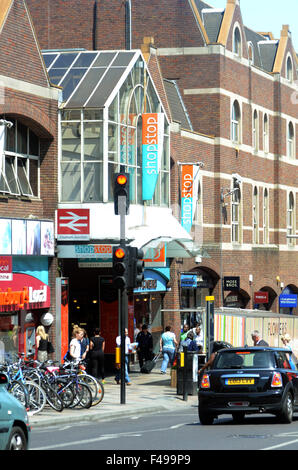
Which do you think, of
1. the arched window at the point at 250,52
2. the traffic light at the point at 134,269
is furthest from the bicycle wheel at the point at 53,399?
the arched window at the point at 250,52

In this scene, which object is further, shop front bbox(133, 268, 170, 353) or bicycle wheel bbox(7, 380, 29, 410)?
shop front bbox(133, 268, 170, 353)

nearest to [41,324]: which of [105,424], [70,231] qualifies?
[70,231]

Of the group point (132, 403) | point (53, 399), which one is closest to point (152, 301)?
point (132, 403)

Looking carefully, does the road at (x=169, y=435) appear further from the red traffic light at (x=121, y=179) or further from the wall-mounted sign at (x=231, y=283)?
the wall-mounted sign at (x=231, y=283)

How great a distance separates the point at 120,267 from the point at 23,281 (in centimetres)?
568

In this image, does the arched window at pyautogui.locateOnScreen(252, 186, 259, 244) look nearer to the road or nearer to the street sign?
the street sign

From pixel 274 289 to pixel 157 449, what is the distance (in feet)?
119

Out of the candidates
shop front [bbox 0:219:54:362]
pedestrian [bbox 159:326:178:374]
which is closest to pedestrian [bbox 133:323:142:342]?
pedestrian [bbox 159:326:178:374]

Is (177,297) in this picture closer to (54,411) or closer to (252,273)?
(252,273)

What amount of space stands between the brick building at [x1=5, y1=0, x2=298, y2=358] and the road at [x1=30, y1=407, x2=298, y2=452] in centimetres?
1879

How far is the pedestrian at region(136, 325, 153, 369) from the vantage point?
3469cm

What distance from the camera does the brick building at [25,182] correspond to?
27.3 meters

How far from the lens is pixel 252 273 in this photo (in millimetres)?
47031

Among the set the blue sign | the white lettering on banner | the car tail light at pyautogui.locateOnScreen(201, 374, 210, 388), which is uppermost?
the white lettering on banner
